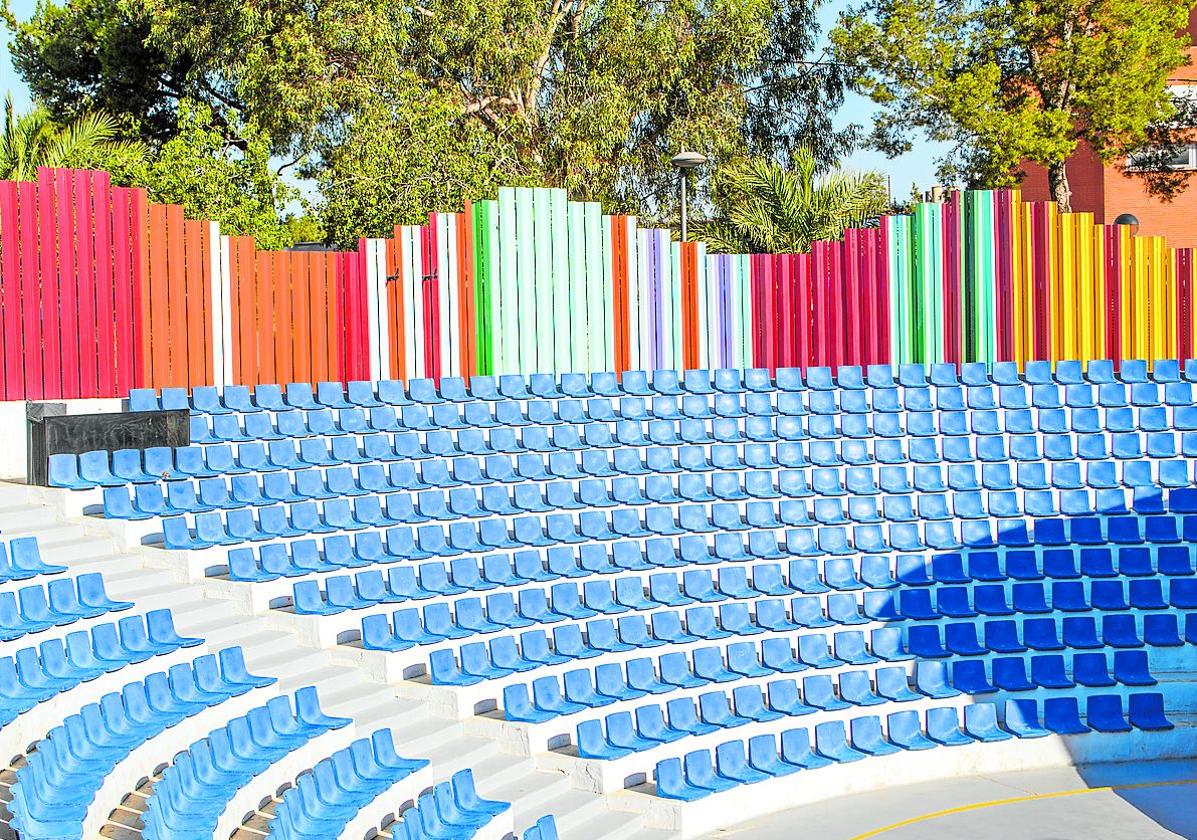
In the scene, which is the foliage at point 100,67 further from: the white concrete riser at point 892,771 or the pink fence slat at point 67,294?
the white concrete riser at point 892,771

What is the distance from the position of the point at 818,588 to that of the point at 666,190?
17.4 m

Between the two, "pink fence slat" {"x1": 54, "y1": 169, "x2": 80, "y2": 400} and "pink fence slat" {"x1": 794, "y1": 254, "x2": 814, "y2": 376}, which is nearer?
"pink fence slat" {"x1": 54, "y1": 169, "x2": 80, "y2": 400}

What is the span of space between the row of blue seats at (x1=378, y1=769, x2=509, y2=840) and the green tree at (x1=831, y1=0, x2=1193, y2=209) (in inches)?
757

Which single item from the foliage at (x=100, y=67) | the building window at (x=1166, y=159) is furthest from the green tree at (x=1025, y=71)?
the foliage at (x=100, y=67)

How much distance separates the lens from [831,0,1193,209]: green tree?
25.2 m

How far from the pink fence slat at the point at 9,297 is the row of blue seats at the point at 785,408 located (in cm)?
289

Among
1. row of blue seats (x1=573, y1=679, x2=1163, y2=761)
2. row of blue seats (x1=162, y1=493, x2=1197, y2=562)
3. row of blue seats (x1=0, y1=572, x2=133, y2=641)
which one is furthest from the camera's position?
row of blue seats (x1=162, y1=493, x2=1197, y2=562)

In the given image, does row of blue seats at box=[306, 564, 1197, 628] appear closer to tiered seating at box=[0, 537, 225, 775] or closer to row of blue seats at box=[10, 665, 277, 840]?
tiered seating at box=[0, 537, 225, 775]

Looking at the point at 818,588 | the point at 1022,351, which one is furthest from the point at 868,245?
the point at 818,588

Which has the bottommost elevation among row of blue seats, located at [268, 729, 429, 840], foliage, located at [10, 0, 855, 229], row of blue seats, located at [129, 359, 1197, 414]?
row of blue seats, located at [268, 729, 429, 840]

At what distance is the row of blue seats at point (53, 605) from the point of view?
10.1m

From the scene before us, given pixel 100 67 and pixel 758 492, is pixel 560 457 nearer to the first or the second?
pixel 758 492

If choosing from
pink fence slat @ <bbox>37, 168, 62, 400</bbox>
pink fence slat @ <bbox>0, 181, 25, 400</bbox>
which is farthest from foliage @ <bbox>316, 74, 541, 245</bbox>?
pink fence slat @ <bbox>0, 181, 25, 400</bbox>

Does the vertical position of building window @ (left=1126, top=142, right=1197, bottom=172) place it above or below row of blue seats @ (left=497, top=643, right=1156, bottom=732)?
above
